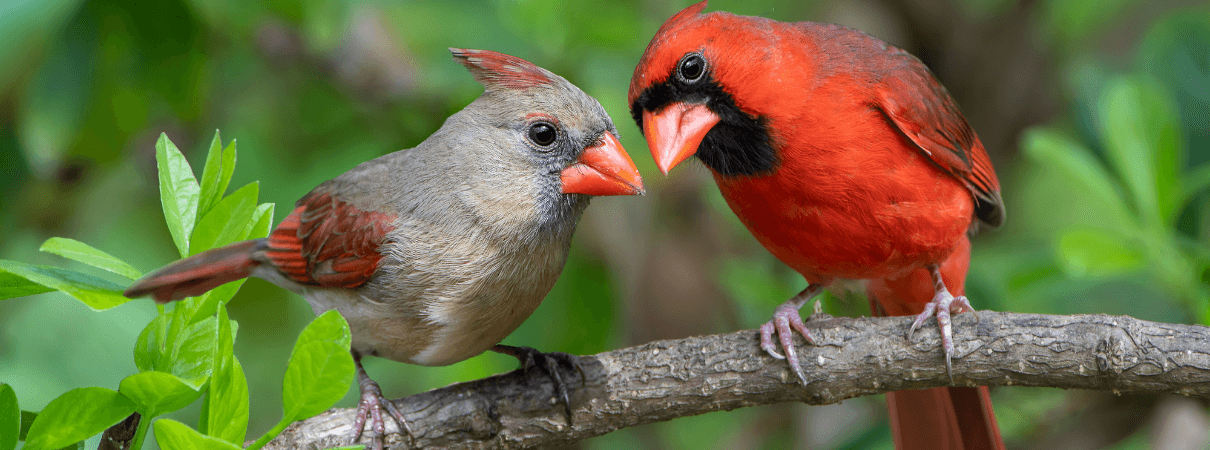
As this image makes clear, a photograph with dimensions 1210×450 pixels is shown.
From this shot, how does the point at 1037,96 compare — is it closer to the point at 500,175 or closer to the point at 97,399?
the point at 500,175

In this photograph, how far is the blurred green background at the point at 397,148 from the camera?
8.30 feet

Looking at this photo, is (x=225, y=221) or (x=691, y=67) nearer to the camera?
(x=225, y=221)

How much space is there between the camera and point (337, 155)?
2.86 metres

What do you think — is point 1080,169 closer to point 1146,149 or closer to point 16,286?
point 1146,149

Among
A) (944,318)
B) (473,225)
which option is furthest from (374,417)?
(944,318)

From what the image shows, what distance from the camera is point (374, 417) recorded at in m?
1.98

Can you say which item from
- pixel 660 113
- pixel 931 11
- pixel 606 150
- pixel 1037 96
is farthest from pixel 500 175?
pixel 1037 96

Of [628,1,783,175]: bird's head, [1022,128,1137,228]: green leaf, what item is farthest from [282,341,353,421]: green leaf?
[1022,128,1137,228]: green leaf

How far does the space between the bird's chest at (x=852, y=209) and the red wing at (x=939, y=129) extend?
0.05 m

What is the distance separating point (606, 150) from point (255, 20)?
1.59 metres

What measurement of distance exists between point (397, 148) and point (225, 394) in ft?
5.42

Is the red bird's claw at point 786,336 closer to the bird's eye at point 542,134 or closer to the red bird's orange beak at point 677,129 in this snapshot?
the red bird's orange beak at point 677,129

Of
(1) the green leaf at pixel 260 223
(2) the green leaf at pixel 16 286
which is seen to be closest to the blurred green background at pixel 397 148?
(1) the green leaf at pixel 260 223

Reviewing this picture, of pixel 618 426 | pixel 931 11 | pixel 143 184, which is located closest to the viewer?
pixel 618 426
